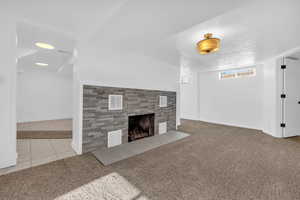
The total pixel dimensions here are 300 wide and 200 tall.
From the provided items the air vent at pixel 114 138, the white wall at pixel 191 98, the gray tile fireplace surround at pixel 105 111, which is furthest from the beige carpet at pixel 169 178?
the white wall at pixel 191 98

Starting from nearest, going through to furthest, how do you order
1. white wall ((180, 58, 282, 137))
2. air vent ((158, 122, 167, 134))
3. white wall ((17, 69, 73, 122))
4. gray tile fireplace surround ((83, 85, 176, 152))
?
gray tile fireplace surround ((83, 85, 176, 152)), white wall ((180, 58, 282, 137)), air vent ((158, 122, 167, 134)), white wall ((17, 69, 73, 122))

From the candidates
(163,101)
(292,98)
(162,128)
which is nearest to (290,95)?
(292,98)

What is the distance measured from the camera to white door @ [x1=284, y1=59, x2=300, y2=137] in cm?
354

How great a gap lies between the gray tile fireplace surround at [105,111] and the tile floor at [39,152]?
517 millimetres

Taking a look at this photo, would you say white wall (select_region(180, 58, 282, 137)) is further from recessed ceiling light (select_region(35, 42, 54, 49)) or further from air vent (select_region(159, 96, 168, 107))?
recessed ceiling light (select_region(35, 42, 54, 49))

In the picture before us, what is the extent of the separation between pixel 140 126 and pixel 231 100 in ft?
13.2

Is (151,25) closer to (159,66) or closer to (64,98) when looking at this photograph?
(159,66)

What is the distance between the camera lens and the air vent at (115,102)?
276cm

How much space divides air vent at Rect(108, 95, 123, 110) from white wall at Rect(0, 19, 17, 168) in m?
1.56

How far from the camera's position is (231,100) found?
495cm

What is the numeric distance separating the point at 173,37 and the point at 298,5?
1699 mm

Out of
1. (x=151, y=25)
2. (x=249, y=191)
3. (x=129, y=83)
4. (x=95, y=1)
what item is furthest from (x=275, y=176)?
(x=95, y=1)

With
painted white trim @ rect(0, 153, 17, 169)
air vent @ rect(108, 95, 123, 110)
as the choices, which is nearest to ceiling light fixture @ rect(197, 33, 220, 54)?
air vent @ rect(108, 95, 123, 110)

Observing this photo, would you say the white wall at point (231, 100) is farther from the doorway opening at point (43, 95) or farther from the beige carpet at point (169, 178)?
the doorway opening at point (43, 95)
